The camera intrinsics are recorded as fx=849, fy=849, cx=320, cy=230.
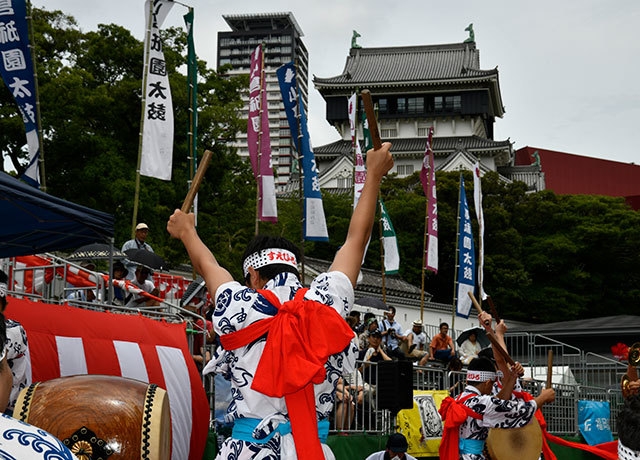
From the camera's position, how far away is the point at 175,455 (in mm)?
6938

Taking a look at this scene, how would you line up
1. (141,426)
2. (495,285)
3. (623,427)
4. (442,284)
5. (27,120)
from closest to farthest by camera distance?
(623,427), (141,426), (27,120), (495,285), (442,284)

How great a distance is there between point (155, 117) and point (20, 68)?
2.01m

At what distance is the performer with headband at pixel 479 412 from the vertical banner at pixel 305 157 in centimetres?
656

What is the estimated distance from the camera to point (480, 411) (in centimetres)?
686

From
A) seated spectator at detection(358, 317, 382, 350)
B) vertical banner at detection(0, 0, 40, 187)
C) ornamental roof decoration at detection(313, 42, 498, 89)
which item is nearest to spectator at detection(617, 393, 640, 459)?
vertical banner at detection(0, 0, 40, 187)

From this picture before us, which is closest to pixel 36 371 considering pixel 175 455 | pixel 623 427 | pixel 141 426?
pixel 175 455

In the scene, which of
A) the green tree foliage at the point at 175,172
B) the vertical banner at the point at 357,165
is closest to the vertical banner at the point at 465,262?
the vertical banner at the point at 357,165

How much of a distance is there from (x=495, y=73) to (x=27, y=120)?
134 ft

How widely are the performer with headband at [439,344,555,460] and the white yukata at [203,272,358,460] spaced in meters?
3.37

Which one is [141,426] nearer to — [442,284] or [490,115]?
[442,284]

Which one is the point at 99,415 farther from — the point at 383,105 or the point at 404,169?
the point at 383,105

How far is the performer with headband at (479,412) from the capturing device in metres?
6.77

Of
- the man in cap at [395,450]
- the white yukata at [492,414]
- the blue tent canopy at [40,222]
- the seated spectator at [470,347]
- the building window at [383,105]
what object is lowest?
the man in cap at [395,450]

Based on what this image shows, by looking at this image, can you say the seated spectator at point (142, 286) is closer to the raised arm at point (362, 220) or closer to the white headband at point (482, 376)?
the white headband at point (482, 376)
